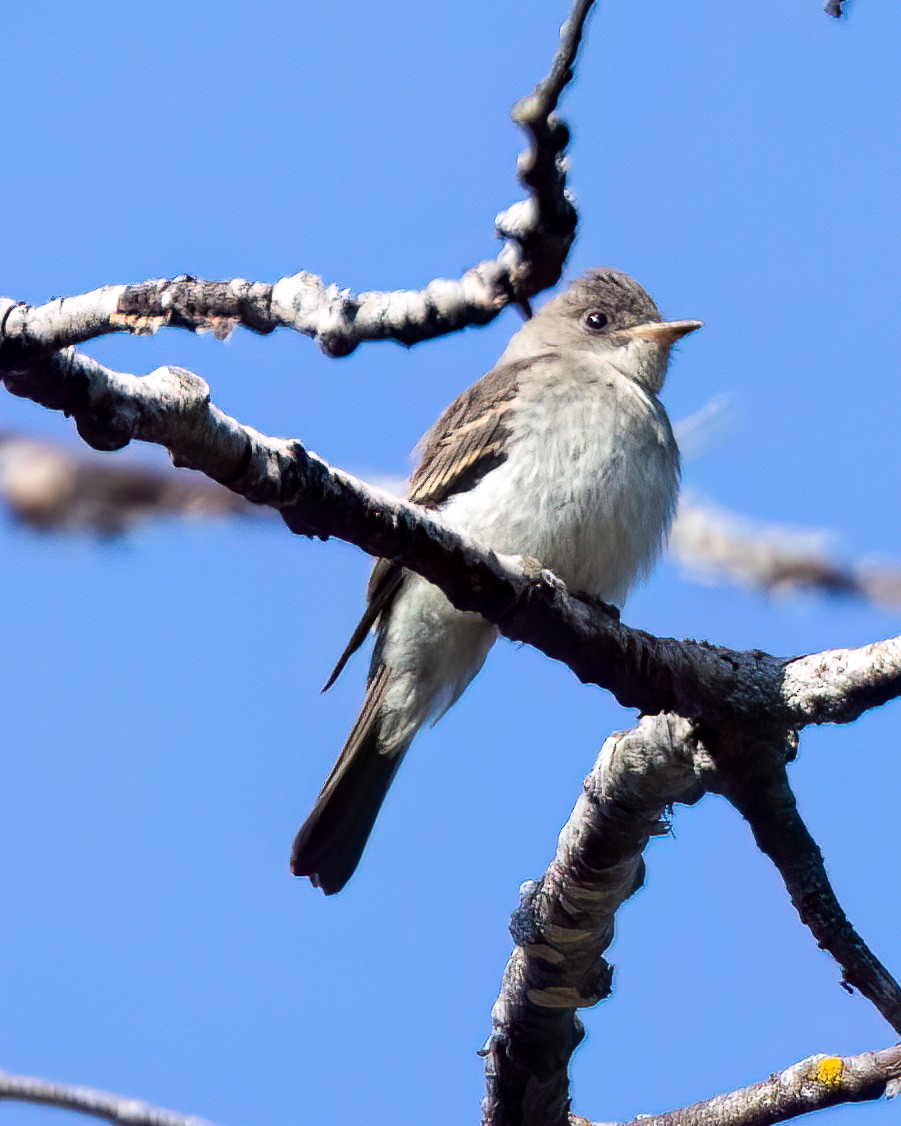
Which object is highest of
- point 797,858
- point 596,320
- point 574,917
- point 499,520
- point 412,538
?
point 596,320

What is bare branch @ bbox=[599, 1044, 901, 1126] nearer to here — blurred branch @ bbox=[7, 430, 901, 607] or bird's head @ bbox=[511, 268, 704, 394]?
blurred branch @ bbox=[7, 430, 901, 607]

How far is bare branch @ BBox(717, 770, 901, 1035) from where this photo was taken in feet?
12.2

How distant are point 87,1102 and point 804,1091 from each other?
1.86m

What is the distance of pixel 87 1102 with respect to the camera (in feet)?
10.8

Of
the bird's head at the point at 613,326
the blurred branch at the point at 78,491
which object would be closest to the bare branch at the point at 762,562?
the bird's head at the point at 613,326

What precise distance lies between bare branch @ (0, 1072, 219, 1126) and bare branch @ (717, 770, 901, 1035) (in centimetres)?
163

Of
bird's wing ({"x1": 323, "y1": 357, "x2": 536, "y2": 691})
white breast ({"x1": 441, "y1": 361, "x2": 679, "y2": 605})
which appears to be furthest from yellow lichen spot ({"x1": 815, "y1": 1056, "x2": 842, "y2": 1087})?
bird's wing ({"x1": 323, "y1": 357, "x2": 536, "y2": 691})

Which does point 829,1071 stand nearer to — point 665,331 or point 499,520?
point 499,520

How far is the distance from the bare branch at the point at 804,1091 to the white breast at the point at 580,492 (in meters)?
1.96

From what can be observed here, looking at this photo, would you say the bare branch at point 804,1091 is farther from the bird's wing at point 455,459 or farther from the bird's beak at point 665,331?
the bird's beak at point 665,331

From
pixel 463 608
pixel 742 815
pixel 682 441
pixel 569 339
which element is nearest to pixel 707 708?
pixel 742 815

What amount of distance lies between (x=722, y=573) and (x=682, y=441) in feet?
2.43

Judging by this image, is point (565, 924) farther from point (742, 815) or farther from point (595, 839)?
point (742, 815)

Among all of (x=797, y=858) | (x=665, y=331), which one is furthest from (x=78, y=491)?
(x=665, y=331)
